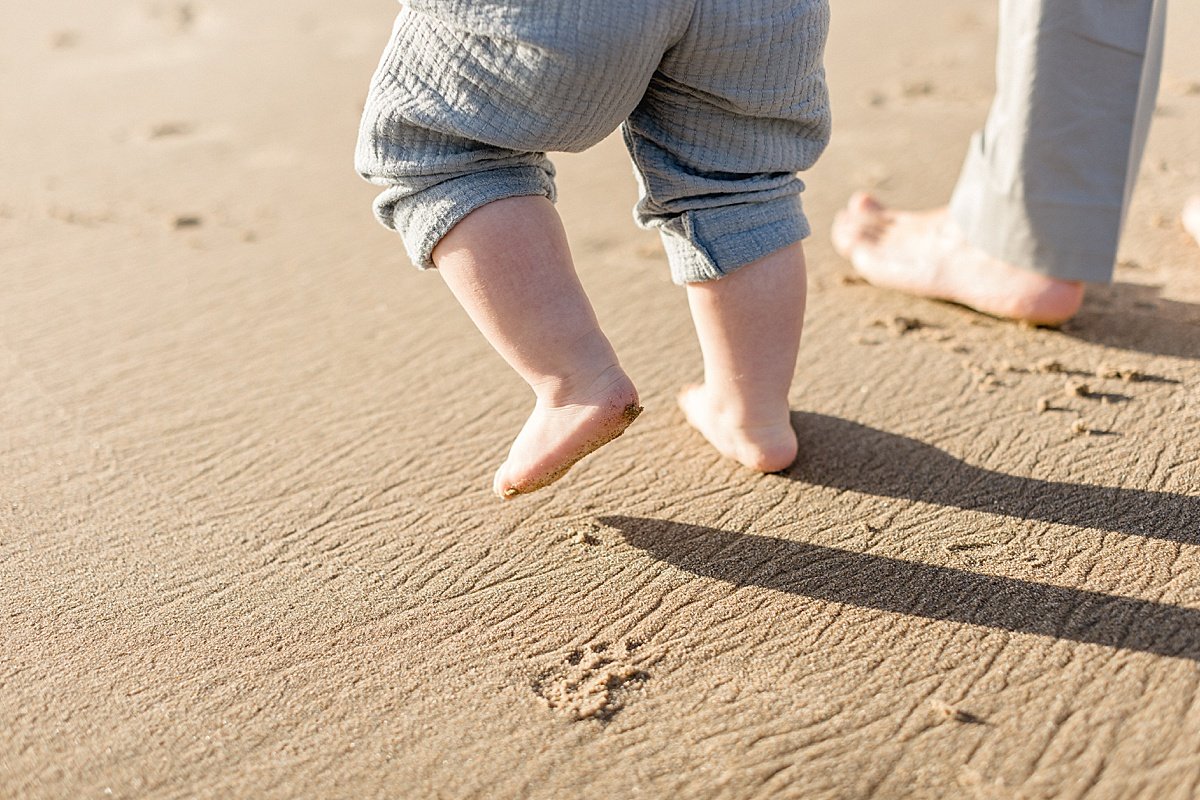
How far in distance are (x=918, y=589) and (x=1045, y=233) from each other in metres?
0.91

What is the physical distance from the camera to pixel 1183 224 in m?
2.45

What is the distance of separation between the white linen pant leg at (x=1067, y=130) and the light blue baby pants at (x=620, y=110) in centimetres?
60

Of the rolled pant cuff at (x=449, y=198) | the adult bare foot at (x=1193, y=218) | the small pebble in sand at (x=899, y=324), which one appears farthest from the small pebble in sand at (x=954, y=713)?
the adult bare foot at (x=1193, y=218)

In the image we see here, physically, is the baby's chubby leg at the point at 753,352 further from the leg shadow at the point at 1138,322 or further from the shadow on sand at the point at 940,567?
the leg shadow at the point at 1138,322

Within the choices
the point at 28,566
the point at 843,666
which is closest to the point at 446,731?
the point at 843,666

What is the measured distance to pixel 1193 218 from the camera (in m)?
2.38

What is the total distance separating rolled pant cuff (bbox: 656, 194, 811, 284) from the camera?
1.60 meters

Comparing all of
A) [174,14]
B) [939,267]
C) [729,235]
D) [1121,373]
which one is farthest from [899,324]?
[174,14]

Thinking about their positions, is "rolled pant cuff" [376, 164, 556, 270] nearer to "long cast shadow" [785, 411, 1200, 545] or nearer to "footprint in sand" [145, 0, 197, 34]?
"long cast shadow" [785, 411, 1200, 545]

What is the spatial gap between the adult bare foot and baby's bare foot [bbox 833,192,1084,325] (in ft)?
1.15

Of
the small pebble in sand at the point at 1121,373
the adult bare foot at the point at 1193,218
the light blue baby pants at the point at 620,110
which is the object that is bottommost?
the small pebble in sand at the point at 1121,373

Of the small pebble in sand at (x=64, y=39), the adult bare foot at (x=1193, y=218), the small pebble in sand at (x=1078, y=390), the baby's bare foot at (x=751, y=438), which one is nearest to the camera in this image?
the baby's bare foot at (x=751, y=438)

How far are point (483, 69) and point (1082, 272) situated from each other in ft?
3.99

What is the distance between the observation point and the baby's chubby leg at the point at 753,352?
1.64m
